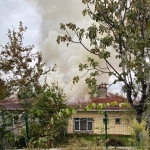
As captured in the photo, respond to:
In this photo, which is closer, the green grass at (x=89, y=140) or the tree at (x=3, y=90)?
the green grass at (x=89, y=140)

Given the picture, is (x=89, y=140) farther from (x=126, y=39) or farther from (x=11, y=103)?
(x=11, y=103)

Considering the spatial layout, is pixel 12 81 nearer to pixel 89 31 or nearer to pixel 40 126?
pixel 40 126

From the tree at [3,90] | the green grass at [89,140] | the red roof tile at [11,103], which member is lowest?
the green grass at [89,140]

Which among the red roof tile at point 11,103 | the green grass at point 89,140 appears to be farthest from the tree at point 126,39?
the red roof tile at point 11,103

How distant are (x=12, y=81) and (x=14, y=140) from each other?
1120 centimetres

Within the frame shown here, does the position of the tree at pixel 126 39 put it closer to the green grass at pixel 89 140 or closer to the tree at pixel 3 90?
the green grass at pixel 89 140

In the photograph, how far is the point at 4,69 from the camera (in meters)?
22.0

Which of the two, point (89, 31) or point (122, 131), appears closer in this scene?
point (89, 31)

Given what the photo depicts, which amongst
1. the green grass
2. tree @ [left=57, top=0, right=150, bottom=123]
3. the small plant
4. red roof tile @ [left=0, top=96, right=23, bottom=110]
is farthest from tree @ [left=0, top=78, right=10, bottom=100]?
the small plant

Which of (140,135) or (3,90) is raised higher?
(3,90)

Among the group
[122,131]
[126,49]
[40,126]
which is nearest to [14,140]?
[40,126]

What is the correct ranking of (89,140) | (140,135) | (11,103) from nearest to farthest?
(140,135) → (89,140) → (11,103)

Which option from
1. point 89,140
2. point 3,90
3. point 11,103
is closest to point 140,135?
point 89,140

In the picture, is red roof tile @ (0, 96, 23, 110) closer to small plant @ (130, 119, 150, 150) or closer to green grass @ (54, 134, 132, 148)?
green grass @ (54, 134, 132, 148)
